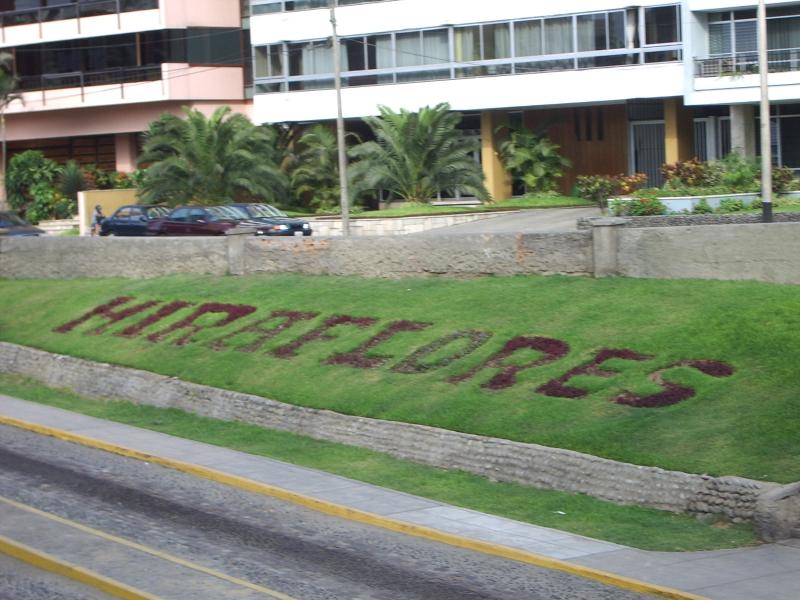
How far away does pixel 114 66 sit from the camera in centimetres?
5816

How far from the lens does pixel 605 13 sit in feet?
142

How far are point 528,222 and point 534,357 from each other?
2306 centimetres

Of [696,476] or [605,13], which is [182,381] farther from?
[605,13]

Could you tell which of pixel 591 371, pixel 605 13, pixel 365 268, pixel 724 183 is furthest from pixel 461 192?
pixel 591 371

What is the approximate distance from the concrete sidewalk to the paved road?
22.1 metres

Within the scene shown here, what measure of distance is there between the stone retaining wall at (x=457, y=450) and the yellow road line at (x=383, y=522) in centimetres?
231

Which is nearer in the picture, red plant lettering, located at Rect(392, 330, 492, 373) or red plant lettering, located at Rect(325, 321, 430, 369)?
red plant lettering, located at Rect(392, 330, 492, 373)

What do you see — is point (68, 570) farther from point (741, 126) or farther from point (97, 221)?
point (97, 221)

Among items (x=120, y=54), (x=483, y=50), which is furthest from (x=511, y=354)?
(x=120, y=54)

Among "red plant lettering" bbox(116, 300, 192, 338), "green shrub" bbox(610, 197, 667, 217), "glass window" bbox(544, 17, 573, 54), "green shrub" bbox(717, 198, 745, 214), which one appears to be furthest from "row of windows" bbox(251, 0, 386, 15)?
"red plant lettering" bbox(116, 300, 192, 338)

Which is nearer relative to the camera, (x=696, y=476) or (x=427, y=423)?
(x=696, y=476)

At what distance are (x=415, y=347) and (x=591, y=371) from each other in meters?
3.99

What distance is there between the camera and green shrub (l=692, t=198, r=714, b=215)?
34.8 metres

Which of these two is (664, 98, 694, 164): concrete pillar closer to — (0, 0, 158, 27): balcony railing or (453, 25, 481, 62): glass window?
(453, 25, 481, 62): glass window
